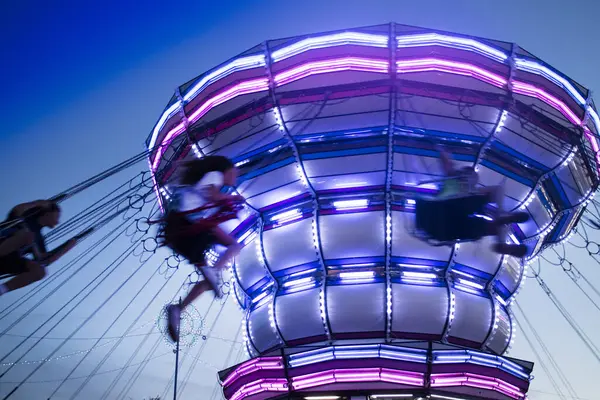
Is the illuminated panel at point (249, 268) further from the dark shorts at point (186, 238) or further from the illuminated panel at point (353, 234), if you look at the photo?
the dark shorts at point (186, 238)

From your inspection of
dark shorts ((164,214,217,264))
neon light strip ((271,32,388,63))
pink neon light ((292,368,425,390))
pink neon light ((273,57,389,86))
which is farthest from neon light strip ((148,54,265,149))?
pink neon light ((292,368,425,390))

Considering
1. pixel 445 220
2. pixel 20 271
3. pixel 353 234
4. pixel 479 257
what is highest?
pixel 479 257

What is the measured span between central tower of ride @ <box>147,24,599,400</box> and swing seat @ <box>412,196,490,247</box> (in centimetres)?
338

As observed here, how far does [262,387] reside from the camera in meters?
11.1

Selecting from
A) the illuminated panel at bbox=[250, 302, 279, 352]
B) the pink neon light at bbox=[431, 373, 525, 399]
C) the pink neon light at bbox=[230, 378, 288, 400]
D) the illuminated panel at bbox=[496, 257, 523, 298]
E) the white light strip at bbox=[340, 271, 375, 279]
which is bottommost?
the pink neon light at bbox=[230, 378, 288, 400]

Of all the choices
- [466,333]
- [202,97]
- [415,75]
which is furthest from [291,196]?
[466,333]

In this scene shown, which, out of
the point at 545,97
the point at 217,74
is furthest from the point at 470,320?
the point at 217,74

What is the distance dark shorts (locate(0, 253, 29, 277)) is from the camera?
5.37 m

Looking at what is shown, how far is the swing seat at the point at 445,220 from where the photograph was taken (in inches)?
258

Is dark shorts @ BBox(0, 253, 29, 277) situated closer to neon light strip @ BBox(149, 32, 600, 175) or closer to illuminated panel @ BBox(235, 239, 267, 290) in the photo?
neon light strip @ BBox(149, 32, 600, 175)

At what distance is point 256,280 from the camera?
41.4 feet

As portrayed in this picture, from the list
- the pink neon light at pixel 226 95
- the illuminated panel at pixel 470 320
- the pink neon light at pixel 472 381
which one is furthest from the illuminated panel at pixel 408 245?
the pink neon light at pixel 226 95

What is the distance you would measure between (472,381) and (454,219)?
226 inches

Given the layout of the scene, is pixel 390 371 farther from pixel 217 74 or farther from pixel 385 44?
pixel 217 74
